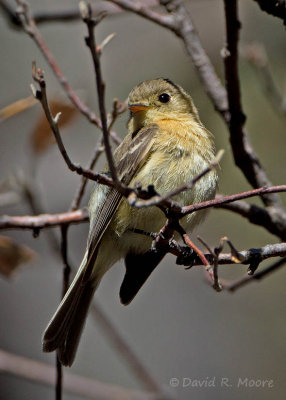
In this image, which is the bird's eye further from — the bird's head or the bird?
the bird

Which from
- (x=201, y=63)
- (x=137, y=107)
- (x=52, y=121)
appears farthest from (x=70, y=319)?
(x=52, y=121)

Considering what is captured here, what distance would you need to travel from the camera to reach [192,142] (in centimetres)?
334

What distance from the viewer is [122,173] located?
10.6 feet

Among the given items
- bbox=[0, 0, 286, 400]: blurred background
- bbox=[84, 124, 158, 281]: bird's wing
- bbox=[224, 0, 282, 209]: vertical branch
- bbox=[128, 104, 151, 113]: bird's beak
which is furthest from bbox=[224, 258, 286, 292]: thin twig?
bbox=[0, 0, 286, 400]: blurred background

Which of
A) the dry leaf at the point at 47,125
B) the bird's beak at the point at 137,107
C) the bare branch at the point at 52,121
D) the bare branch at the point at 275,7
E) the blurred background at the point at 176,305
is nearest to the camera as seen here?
the bare branch at the point at 52,121

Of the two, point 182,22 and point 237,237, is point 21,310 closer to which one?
point 237,237

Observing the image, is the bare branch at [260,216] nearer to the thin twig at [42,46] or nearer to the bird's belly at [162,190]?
the bird's belly at [162,190]

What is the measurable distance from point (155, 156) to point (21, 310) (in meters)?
2.76

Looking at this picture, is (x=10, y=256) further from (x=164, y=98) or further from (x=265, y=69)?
(x=265, y=69)

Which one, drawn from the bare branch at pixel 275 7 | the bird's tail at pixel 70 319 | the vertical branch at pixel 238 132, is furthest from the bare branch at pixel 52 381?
the bare branch at pixel 275 7

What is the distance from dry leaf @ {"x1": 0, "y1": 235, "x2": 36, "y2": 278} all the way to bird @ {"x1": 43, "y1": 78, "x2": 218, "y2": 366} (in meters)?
0.32

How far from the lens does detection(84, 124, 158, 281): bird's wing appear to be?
3.08m

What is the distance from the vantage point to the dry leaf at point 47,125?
308 cm

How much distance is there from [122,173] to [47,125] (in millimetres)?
464
